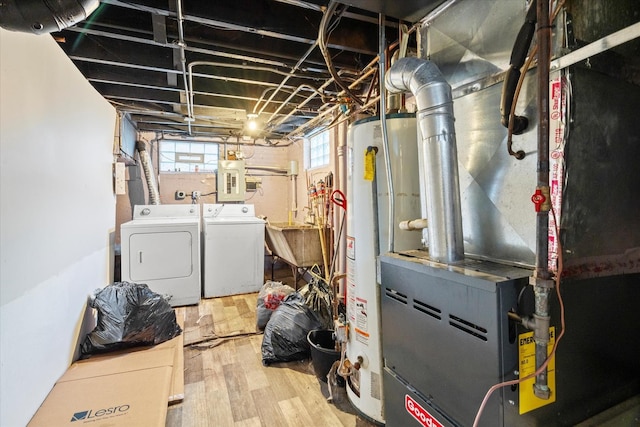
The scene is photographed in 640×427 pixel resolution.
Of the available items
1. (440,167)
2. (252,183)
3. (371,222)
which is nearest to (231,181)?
(252,183)

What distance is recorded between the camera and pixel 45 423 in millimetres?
1578

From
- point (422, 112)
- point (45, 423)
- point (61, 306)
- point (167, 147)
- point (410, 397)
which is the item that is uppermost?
point (167, 147)

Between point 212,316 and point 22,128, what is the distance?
7.68 feet

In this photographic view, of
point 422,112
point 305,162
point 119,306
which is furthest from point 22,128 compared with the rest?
point 305,162

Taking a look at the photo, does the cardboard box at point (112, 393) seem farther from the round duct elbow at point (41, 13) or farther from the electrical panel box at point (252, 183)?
the electrical panel box at point (252, 183)

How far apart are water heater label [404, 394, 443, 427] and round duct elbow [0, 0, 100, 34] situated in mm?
1937

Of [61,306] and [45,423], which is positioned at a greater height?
[61,306]

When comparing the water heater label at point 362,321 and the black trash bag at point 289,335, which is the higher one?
the water heater label at point 362,321

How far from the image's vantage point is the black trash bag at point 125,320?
2.25 m

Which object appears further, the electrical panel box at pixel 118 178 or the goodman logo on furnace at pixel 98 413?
the electrical panel box at pixel 118 178

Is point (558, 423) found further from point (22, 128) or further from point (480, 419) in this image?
point (22, 128)

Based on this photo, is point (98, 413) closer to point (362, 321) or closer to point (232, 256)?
point (362, 321)

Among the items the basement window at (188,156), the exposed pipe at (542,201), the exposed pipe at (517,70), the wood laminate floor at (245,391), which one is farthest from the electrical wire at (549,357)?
the basement window at (188,156)

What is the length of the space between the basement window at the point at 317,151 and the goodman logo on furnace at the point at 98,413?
10.5 ft
